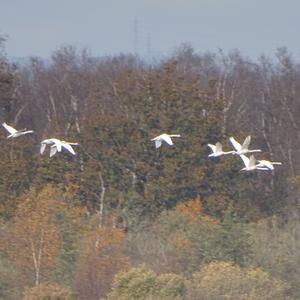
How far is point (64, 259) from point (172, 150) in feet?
39.8

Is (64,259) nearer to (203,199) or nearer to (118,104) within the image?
(203,199)

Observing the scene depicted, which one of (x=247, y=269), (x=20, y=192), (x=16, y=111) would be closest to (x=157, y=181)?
(x=20, y=192)

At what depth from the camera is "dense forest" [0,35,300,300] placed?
2667cm

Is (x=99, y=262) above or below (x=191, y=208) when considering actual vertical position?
below

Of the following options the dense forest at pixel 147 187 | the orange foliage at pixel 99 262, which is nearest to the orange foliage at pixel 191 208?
the dense forest at pixel 147 187

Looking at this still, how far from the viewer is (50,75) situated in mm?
50438

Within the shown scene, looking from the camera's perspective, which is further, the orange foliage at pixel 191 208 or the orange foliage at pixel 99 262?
the orange foliage at pixel 191 208

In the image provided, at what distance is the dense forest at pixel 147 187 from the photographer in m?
26.7

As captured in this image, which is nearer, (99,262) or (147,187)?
(99,262)

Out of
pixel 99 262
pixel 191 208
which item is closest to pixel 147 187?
pixel 191 208

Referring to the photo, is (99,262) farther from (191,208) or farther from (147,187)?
(147,187)

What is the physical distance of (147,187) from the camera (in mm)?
39344

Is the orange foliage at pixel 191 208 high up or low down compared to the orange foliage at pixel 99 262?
up

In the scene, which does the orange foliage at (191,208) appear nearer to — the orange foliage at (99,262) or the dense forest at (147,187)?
the dense forest at (147,187)
